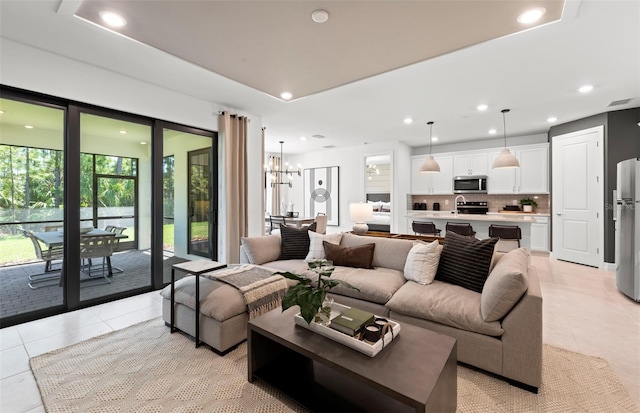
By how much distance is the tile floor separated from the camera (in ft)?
6.34

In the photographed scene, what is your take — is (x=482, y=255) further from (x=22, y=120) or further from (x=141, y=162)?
(x=22, y=120)

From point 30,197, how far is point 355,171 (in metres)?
6.42

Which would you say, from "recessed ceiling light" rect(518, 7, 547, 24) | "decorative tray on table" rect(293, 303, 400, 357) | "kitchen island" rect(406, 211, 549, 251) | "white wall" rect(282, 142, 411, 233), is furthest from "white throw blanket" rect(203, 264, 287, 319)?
"white wall" rect(282, 142, 411, 233)

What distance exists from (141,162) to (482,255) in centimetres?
427

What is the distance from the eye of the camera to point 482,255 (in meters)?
2.43

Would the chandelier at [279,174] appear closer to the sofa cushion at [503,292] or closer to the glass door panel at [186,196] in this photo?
the glass door panel at [186,196]

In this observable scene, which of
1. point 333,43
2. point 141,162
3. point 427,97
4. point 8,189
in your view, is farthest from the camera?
point 427,97

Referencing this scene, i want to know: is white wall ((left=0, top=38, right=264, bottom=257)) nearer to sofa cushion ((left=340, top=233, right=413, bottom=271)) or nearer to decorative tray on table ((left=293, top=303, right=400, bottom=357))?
sofa cushion ((left=340, top=233, right=413, bottom=271))

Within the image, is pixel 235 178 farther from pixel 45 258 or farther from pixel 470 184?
pixel 470 184

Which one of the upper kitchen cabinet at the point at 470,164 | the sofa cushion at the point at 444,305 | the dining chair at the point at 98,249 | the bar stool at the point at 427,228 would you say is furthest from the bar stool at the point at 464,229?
the dining chair at the point at 98,249

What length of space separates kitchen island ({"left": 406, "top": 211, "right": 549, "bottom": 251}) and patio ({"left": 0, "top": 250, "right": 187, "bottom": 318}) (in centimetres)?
468

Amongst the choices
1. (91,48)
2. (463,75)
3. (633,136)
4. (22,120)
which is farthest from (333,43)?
(633,136)

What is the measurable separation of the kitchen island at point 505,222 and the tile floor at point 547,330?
1.03 meters

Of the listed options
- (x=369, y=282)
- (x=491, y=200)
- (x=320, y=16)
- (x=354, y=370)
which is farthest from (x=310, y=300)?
(x=491, y=200)
